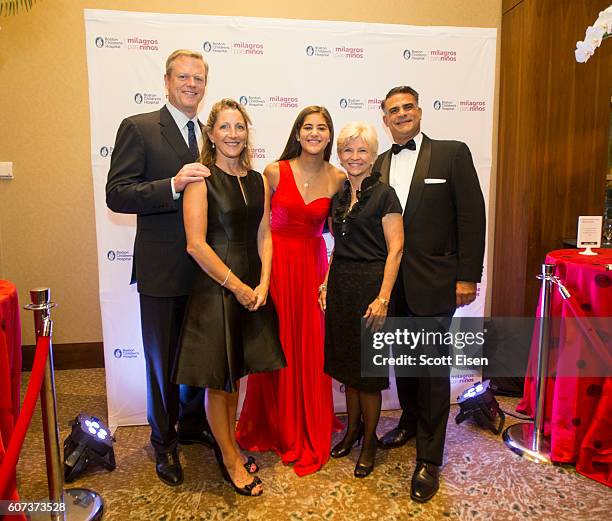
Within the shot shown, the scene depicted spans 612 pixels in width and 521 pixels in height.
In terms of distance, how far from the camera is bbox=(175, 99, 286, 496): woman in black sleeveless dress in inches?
80.6

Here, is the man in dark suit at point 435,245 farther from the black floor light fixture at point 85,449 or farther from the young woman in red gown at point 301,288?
the black floor light fixture at point 85,449

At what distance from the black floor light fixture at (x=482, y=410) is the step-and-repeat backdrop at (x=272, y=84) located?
61 cm

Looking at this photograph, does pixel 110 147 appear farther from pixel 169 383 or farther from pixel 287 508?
pixel 287 508

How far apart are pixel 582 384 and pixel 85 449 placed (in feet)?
7.89

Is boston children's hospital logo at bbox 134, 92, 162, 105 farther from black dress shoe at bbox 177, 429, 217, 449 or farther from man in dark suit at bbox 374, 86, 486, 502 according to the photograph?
black dress shoe at bbox 177, 429, 217, 449

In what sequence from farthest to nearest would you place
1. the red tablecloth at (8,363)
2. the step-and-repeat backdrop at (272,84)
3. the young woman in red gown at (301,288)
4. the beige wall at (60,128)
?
the beige wall at (60,128) < the step-and-repeat backdrop at (272,84) < the young woman in red gown at (301,288) < the red tablecloth at (8,363)

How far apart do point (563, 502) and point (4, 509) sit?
2201 mm

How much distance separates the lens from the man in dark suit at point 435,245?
221cm

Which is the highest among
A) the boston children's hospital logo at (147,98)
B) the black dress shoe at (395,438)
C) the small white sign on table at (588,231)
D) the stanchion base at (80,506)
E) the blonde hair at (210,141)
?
the boston children's hospital logo at (147,98)

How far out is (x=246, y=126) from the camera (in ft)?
6.89

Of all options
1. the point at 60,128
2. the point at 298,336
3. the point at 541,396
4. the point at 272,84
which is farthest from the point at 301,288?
the point at 60,128

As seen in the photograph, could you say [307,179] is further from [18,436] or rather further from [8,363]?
[18,436]

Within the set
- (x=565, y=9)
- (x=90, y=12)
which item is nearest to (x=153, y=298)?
(x=90, y=12)

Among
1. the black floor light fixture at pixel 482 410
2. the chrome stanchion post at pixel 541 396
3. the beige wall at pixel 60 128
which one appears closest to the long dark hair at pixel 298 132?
the chrome stanchion post at pixel 541 396
